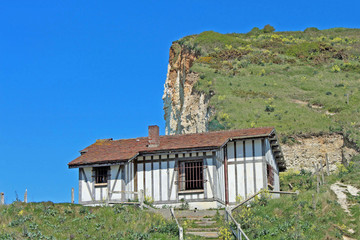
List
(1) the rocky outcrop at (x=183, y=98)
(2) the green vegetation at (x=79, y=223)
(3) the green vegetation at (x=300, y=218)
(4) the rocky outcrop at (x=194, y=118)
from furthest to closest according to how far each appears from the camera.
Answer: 1. (1) the rocky outcrop at (x=183, y=98)
2. (4) the rocky outcrop at (x=194, y=118)
3. (2) the green vegetation at (x=79, y=223)
4. (3) the green vegetation at (x=300, y=218)

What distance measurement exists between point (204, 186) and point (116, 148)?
580cm

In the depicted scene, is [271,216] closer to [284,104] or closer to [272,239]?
[272,239]

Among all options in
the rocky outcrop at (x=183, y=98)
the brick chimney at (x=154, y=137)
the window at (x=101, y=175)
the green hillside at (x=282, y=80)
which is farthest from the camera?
the rocky outcrop at (x=183, y=98)

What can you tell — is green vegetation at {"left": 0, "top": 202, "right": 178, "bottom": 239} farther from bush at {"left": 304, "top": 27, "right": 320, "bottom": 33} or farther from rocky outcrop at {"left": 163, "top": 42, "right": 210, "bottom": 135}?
bush at {"left": 304, "top": 27, "right": 320, "bottom": 33}

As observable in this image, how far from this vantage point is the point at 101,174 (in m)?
27.8

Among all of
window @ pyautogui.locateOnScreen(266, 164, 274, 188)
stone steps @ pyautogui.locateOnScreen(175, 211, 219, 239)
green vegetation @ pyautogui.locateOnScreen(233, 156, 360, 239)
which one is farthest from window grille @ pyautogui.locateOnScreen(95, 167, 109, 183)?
window @ pyautogui.locateOnScreen(266, 164, 274, 188)

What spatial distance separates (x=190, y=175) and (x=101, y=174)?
15.3 feet

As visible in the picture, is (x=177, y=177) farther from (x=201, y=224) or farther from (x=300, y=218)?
(x=300, y=218)

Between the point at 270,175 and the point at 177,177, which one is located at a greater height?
the point at 177,177

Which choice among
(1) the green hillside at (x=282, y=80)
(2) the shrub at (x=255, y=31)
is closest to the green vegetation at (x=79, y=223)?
(1) the green hillside at (x=282, y=80)

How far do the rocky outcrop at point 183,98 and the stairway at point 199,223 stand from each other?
25342 mm

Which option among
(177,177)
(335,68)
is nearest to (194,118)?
(335,68)

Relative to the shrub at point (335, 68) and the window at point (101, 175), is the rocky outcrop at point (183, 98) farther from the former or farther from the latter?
the window at point (101, 175)

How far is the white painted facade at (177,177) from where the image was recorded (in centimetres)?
2661
